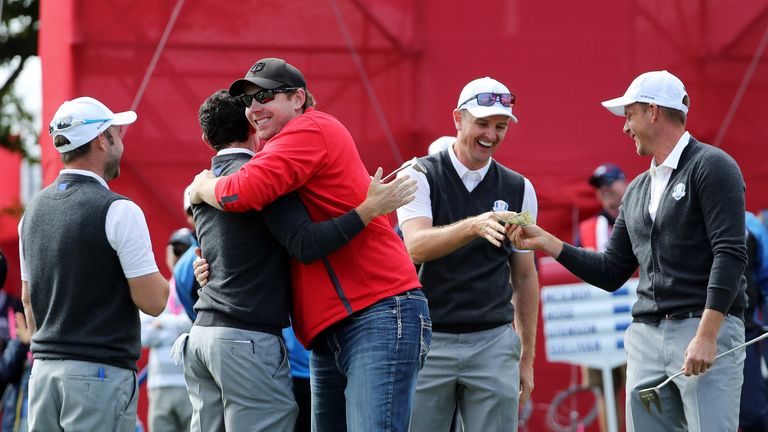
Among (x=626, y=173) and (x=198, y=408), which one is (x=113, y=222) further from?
(x=626, y=173)

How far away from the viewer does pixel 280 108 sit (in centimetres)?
365

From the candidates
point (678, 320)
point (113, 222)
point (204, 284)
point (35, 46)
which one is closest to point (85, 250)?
point (113, 222)

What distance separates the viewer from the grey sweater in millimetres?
3760

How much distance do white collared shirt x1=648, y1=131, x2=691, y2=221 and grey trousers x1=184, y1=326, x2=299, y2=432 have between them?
1.49 meters

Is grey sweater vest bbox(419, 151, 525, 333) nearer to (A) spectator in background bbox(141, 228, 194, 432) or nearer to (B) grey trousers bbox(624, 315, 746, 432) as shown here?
(B) grey trousers bbox(624, 315, 746, 432)

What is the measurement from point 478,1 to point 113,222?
4.67 meters

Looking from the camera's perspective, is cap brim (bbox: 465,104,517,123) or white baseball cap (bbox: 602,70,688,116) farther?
cap brim (bbox: 465,104,517,123)

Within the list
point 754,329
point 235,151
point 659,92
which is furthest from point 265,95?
point 754,329

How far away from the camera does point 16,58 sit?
14242 mm

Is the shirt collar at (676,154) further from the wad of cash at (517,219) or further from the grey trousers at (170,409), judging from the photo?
the grey trousers at (170,409)

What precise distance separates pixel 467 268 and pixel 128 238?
141 cm

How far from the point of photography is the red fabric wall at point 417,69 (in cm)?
752

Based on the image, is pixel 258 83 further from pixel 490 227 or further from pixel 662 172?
pixel 662 172

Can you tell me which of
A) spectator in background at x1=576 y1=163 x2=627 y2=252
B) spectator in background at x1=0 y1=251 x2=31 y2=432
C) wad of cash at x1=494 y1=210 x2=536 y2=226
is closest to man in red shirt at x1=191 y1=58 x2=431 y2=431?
wad of cash at x1=494 y1=210 x2=536 y2=226
